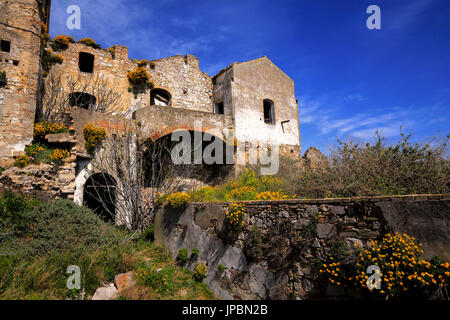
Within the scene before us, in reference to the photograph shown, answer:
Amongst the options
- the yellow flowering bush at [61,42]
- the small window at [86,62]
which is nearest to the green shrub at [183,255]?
the small window at [86,62]

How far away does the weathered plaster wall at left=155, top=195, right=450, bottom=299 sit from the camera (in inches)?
126

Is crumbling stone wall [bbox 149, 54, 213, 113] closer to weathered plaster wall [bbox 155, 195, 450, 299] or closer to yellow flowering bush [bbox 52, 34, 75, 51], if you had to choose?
yellow flowering bush [bbox 52, 34, 75, 51]

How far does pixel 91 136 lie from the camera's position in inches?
358

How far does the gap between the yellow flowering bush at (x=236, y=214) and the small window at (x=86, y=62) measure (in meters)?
13.3

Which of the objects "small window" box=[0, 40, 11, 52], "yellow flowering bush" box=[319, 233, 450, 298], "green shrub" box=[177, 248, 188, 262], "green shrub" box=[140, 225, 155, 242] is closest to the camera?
"yellow flowering bush" box=[319, 233, 450, 298]

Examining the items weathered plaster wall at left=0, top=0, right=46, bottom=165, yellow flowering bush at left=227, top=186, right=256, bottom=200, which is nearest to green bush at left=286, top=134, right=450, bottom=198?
yellow flowering bush at left=227, top=186, right=256, bottom=200

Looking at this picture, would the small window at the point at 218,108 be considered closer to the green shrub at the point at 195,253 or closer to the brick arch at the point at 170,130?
the brick arch at the point at 170,130

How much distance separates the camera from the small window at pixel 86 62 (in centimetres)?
1454

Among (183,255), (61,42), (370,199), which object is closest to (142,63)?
(61,42)

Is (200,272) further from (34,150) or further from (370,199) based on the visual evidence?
(34,150)

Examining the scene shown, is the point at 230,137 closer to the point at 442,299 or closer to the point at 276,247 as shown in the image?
the point at 276,247

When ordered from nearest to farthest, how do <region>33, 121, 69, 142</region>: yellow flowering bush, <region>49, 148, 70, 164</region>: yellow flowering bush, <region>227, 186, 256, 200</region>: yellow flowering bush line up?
<region>227, 186, 256, 200</region>: yellow flowering bush → <region>49, 148, 70, 164</region>: yellow flowering bush → <region>33, 121, 69, 142</region>: yellow flowering bush

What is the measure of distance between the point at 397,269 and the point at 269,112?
47.4 ft

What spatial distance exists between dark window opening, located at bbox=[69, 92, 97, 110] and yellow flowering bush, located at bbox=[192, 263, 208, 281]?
10.9 metres
